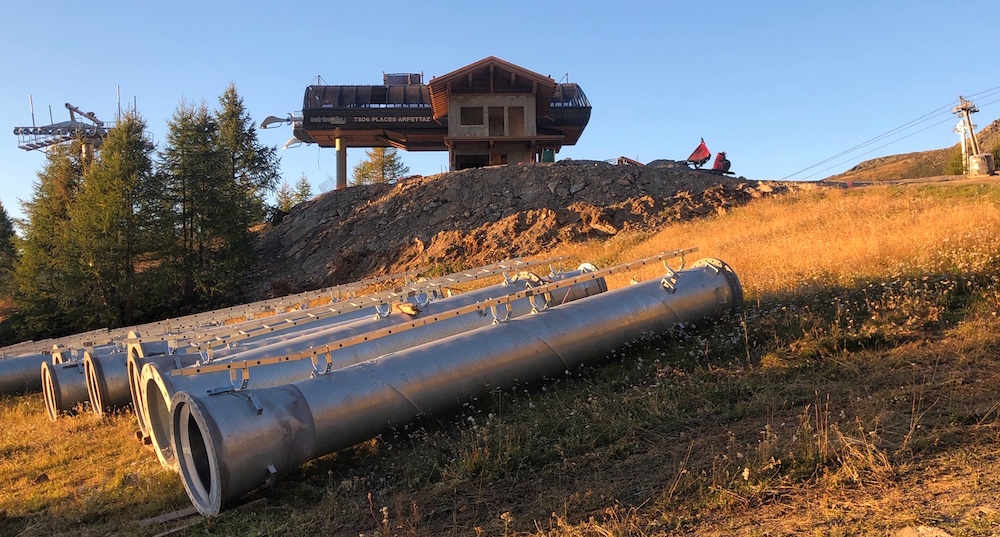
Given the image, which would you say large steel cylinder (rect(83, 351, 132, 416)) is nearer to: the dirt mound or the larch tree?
the dirt mound

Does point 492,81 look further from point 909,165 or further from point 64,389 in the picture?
point 909,165

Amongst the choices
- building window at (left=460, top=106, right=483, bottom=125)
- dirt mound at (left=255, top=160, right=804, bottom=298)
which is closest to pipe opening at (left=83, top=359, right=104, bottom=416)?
dirt mound at (left=255, top=160, right=804, bottom=298)

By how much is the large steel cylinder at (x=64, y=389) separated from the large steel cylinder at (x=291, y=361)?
Result: 138 inches

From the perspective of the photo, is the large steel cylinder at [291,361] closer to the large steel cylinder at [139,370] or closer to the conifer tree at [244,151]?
the large steel cylinder at [139,370]

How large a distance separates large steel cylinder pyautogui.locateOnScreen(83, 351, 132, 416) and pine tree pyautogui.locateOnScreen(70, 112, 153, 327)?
16.6 metres

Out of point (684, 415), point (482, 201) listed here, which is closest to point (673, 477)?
point (684, 415)

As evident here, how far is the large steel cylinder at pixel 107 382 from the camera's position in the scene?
27.6ft

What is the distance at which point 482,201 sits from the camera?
23.7 metres

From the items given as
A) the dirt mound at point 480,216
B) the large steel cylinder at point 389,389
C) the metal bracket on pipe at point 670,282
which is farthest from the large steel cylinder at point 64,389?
the dirt mound at point 480,216

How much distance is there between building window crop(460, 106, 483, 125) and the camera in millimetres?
31328

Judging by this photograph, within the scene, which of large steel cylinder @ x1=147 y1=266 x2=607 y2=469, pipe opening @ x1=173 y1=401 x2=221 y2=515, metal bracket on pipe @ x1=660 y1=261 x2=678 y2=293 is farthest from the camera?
metal bracket on pipe @ x1=660 y1=261 x2=678 y2=293

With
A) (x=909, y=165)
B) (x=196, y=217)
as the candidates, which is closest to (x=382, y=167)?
(x=196, y=217)

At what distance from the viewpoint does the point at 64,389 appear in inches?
357

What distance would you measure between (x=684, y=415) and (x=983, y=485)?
203cm
